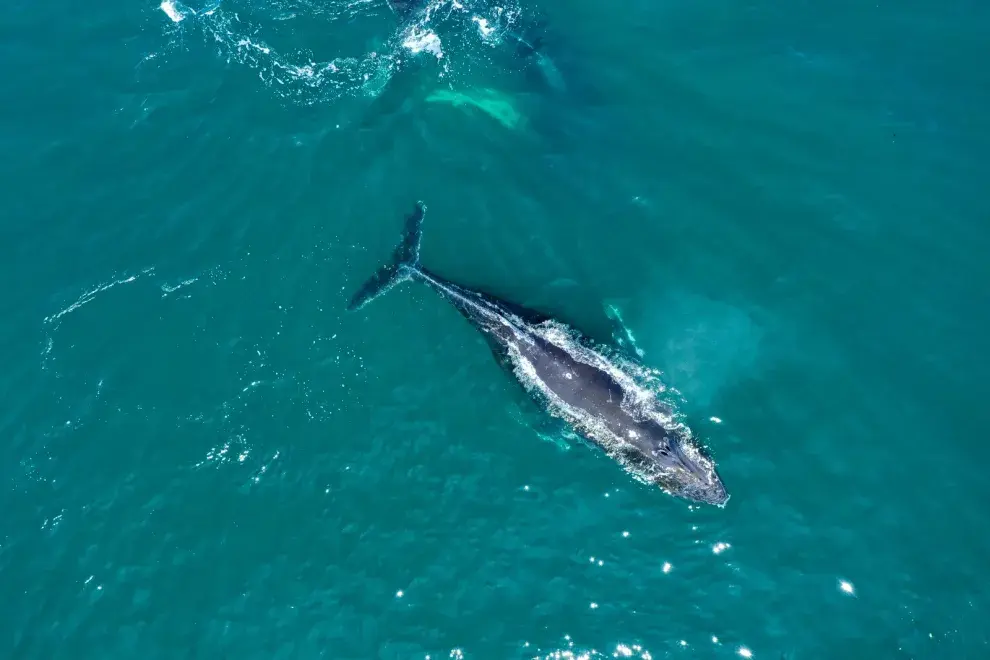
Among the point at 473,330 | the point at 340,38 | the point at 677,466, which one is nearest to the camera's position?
the point at 677,466

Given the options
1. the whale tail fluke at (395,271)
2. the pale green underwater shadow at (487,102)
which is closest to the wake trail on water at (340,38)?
the pale green underwater shadow at (487,102)

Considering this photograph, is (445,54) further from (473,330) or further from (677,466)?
(677,466)

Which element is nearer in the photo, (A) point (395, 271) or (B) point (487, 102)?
(A) point (395, 271)

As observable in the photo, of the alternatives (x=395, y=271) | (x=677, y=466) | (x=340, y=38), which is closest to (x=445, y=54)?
(x=340, y=38)

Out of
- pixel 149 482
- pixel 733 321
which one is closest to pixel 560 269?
pixel 733 321

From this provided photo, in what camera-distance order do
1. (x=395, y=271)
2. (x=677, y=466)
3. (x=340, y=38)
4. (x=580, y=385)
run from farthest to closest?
(x=340, y=38)
(x=395, y=271)
(x=580, y=385)
(x=677, y=466)

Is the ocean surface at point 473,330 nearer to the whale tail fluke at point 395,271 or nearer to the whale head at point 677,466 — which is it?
the whale head at point 677,466

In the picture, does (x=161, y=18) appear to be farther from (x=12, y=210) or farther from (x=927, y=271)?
(x=927, y=271)

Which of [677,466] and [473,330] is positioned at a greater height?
[473,330]
